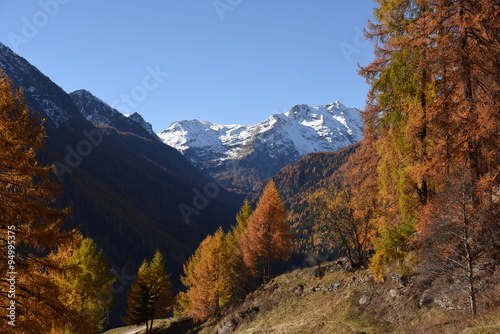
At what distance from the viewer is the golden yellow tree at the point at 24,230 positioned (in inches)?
308

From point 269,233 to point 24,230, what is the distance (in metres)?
25.0

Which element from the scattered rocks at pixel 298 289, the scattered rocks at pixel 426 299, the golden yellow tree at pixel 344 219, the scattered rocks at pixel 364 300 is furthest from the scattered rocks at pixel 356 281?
the scattered rocks at pixel 298 289

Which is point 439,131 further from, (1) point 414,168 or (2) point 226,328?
(2) point 226,328

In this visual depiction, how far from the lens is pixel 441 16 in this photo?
11016 mm

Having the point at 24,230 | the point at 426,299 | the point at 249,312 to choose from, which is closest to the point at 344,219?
the point at 426,299

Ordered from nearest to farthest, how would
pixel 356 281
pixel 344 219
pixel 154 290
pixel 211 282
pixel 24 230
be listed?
pixel 24 230, pixel 356 281, pixel 344 219, pixel 211 282, pixel 154 290

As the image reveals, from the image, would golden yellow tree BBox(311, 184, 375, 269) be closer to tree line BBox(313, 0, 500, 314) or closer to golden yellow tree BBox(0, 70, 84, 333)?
tree line BBox(313, 0, 500, 314)

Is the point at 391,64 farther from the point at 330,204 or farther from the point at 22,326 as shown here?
the point at 22,326

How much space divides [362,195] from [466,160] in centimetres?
868

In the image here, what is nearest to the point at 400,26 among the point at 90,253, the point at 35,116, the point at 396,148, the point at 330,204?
the point at 396,148

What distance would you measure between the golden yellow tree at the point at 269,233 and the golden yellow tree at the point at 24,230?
23299 mm

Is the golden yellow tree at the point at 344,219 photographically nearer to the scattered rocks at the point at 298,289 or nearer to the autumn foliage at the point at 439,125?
the scattered rocks at the point at 298,289

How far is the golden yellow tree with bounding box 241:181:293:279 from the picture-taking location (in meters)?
30.9

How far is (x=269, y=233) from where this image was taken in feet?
102
